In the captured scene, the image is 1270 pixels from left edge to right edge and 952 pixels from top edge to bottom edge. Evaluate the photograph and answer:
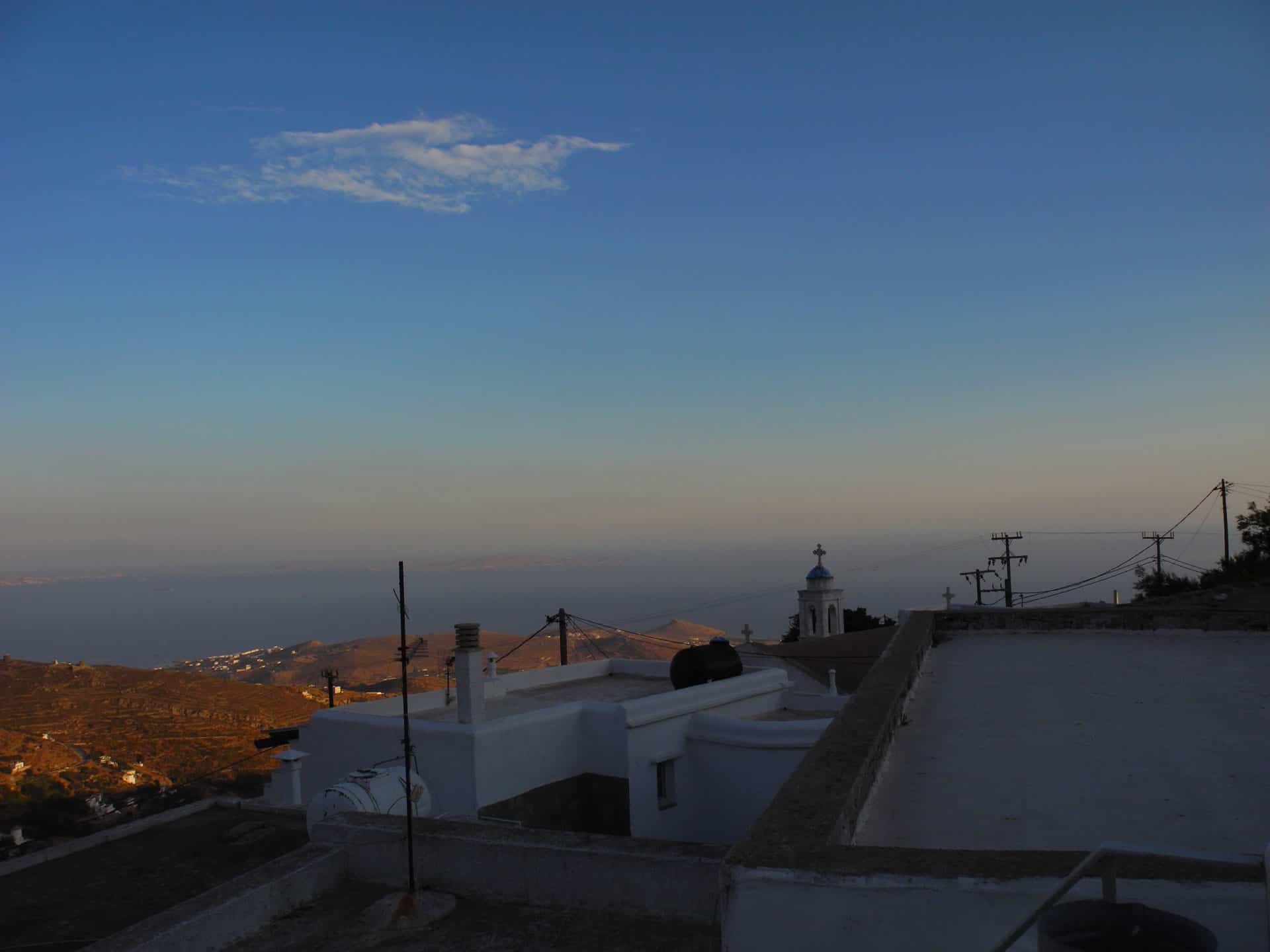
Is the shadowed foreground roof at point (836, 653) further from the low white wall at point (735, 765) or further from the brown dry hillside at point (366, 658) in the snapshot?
the low white wall at point (735, 765)

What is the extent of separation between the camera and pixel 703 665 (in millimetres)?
18344

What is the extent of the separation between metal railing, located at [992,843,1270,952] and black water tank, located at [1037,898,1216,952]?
3 centimetres

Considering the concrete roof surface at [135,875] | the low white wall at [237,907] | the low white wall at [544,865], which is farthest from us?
the concrete roof surface at [135,875]

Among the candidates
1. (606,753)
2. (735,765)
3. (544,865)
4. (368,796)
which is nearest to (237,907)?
(544,865)

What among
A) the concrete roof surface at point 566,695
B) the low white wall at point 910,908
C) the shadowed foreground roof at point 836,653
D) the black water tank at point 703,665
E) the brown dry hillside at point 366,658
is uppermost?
the low white wall at point 910,908

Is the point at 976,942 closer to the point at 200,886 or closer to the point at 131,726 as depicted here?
the point at 200,886

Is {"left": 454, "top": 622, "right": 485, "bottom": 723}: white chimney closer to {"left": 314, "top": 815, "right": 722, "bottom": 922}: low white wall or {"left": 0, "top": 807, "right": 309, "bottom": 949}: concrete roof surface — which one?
{"left": 0, "top": 807, "right": 309, "bottom": 949}: concrete roof surface

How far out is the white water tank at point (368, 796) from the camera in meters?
8.94

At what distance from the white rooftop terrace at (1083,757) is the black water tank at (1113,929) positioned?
1099mm

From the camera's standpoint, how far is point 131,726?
3038 cm

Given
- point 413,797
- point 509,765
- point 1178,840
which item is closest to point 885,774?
point 1178,840

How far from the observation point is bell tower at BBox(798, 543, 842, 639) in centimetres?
3900

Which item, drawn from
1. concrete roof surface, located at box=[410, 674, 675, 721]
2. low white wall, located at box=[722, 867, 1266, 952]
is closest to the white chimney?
concrete roof surface, located at box=[410, 674, 675, 721]

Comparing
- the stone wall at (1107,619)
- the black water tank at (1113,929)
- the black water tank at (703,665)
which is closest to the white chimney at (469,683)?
the black water tank at (703,665)
